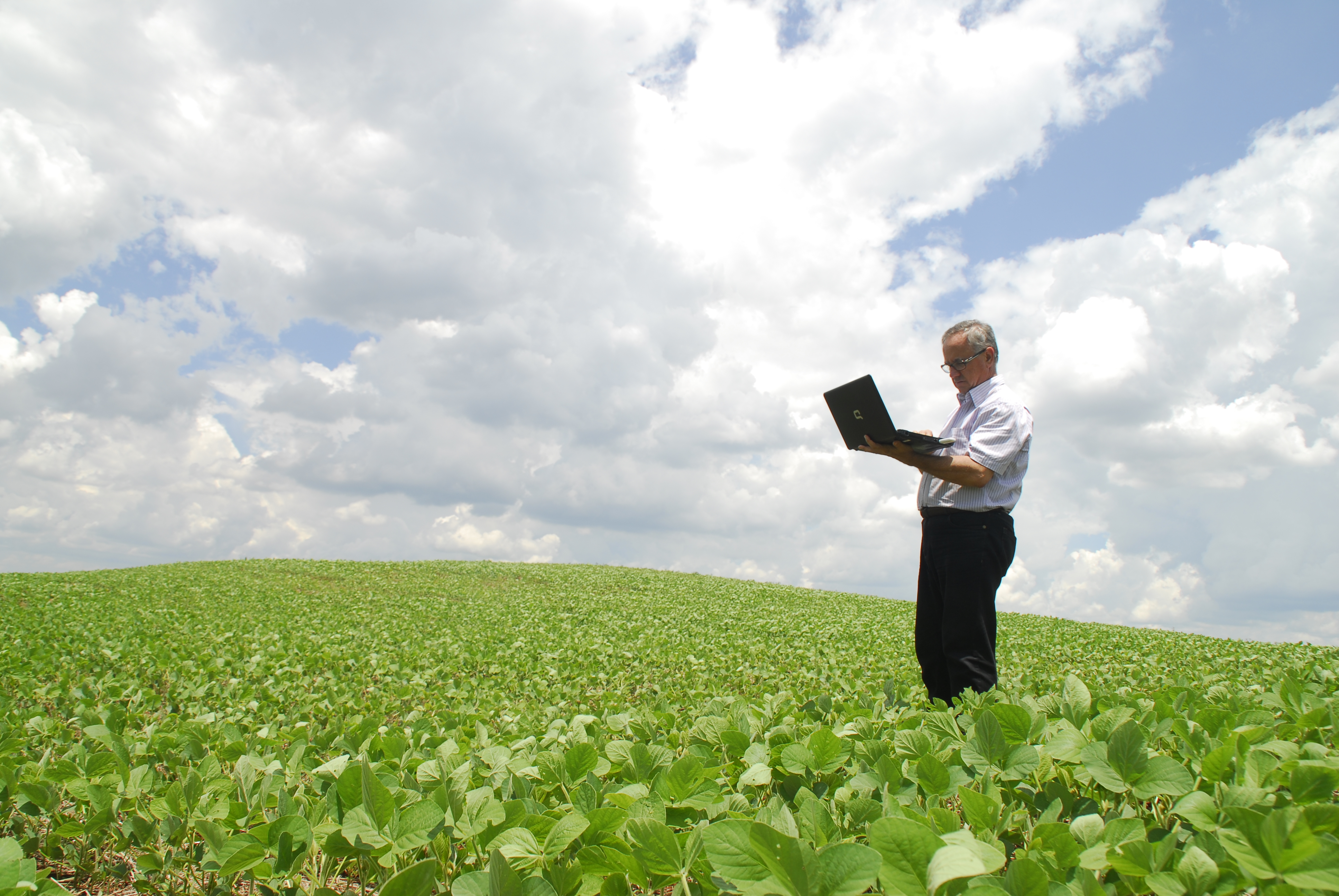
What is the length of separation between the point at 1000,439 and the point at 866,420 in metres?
0.78

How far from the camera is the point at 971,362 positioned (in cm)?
462

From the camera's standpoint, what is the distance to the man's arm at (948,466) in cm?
414

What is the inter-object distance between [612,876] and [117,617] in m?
15.8

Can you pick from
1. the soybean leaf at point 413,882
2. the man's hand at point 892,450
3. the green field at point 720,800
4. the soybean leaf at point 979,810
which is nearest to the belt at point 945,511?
the man's hand at point 892,450

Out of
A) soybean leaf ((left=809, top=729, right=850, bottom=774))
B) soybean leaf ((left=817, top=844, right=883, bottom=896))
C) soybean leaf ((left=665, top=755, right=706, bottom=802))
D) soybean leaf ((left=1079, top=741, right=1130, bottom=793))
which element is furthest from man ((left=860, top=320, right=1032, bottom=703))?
soybean leaf ((left=817, top=844, right=883, bottom=896))

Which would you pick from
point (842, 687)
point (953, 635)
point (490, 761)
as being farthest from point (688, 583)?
point (490, 761)

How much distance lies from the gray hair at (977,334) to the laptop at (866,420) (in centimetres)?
65

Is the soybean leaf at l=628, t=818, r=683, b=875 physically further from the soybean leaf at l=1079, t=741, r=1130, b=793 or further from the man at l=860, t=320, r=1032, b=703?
the man at l=860, t=320, r=1032, b=703

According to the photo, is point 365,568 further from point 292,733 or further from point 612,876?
point 612,876

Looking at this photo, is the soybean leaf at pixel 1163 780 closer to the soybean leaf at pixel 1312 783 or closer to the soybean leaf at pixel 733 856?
the soybean leaf at pixel 1312 783

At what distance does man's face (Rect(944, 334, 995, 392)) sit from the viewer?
4.61m

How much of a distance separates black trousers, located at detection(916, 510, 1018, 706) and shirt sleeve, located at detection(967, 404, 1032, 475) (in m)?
0.32

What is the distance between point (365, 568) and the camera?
23.3 metres

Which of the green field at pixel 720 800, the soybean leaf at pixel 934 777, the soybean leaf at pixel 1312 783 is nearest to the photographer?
the green field at pixel 720 800
